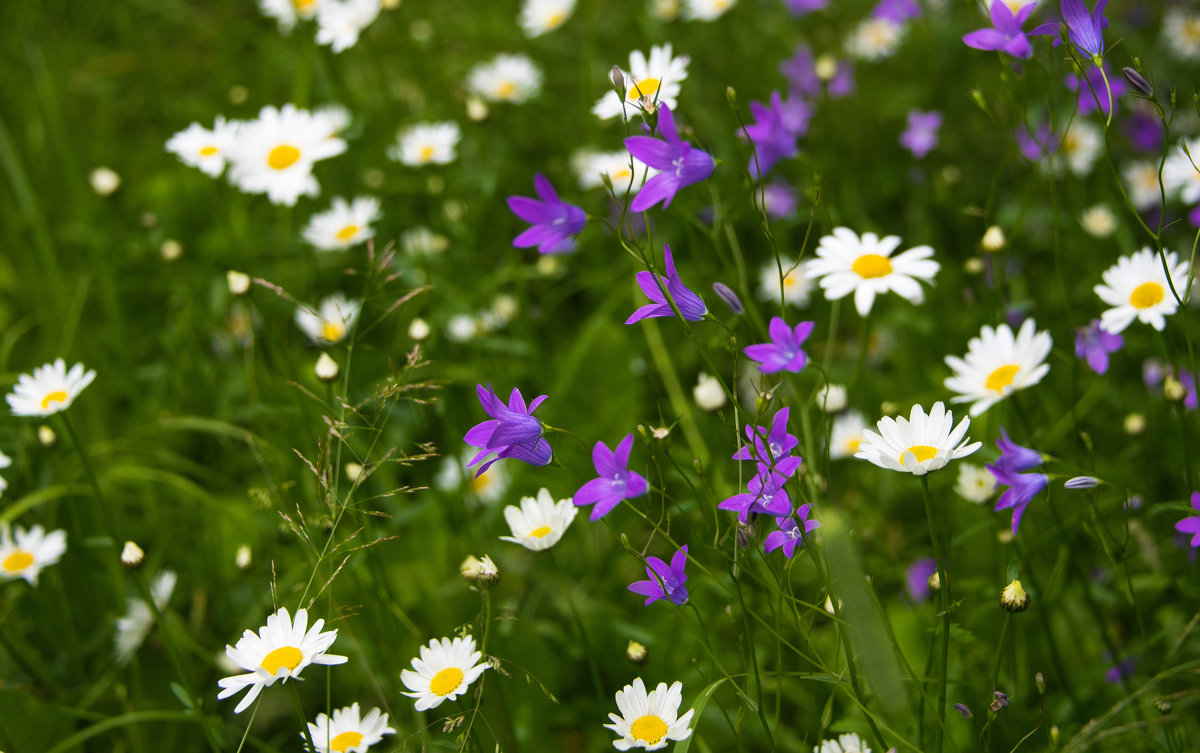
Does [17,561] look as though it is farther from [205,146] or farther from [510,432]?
[510,432]

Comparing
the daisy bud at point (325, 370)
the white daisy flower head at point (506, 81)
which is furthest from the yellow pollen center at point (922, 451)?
the white daisy flower head at point (506, 81)

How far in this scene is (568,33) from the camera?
3936 mm

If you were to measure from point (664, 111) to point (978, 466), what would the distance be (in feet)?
3.60

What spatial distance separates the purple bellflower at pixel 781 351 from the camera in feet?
4.42

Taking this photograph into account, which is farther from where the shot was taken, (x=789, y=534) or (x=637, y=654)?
(x=637, y=654)

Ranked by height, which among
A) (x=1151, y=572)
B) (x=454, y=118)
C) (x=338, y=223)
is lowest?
(x=1151, y=572)

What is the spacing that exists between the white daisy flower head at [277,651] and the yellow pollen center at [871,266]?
3.20 ft

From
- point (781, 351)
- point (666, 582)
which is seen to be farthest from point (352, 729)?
point (781, 351)

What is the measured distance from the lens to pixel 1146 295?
5.15ft

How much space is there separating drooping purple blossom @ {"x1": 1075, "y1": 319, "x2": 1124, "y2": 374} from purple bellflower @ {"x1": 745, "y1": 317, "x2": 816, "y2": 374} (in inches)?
24.0

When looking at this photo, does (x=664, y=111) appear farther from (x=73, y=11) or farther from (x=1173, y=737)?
(x=73, y=11)

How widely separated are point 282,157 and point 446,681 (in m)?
1.54

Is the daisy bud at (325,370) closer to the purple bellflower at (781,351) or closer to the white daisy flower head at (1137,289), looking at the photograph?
the purple bellflower at (781,351)

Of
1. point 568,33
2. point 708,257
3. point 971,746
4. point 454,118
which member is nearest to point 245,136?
point 454,118
